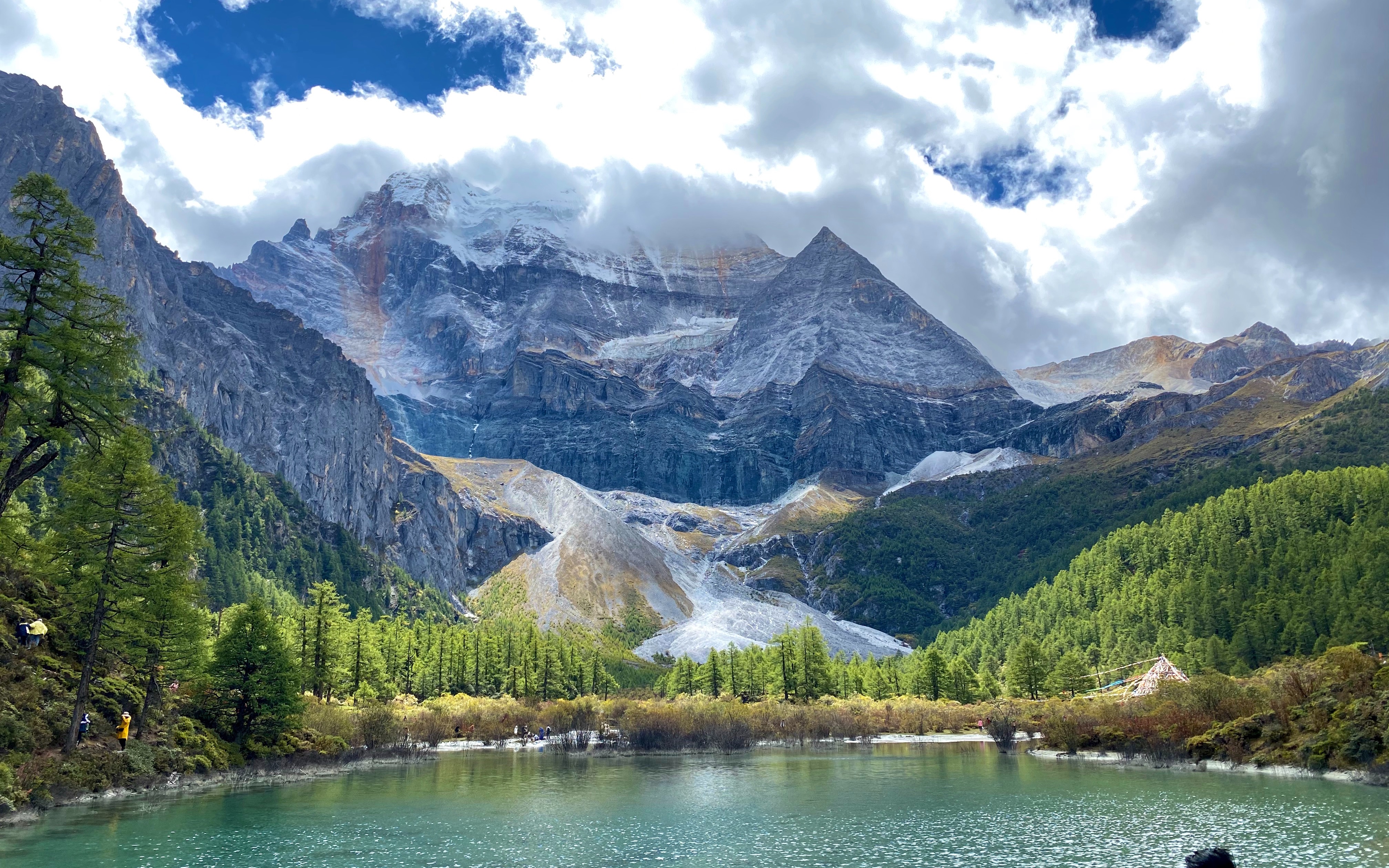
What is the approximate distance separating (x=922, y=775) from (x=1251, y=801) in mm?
22721

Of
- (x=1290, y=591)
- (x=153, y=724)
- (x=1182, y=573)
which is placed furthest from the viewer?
(x=1182, y=573)

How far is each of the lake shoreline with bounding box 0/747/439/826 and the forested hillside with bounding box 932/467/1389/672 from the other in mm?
92754

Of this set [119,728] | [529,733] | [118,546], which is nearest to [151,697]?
[119,728]

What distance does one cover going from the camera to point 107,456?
47.2 meters

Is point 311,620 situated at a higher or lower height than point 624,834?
higher

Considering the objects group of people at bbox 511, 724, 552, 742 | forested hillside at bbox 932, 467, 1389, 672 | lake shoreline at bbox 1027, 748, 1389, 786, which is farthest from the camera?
forested hillside at bbox 932, 467, 1389, 672

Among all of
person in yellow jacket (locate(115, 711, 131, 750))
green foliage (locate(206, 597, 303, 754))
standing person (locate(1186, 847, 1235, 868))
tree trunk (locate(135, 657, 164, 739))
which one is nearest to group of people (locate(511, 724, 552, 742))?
green foliage (locate(206, 597, 303, 754))

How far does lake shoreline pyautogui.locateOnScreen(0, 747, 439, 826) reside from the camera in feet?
141

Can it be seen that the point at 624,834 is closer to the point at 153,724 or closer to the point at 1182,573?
the point at 153,724

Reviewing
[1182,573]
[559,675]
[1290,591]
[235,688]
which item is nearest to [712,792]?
[235,688]

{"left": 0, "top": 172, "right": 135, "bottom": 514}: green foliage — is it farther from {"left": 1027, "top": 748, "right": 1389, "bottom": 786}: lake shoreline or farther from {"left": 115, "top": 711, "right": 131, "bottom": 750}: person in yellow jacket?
{"left": 1027, "top": 748, "right": 1389, "bottom": 786}: lake shoreline

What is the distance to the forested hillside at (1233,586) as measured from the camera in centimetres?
10775

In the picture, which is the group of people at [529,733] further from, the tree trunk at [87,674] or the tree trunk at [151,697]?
the tree trunk at [87,674]

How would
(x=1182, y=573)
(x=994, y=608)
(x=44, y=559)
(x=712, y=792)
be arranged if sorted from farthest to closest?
(x=994, y=608) < (x=1182, y=573) < (x=712, y=792) < (x=44, y=559)
